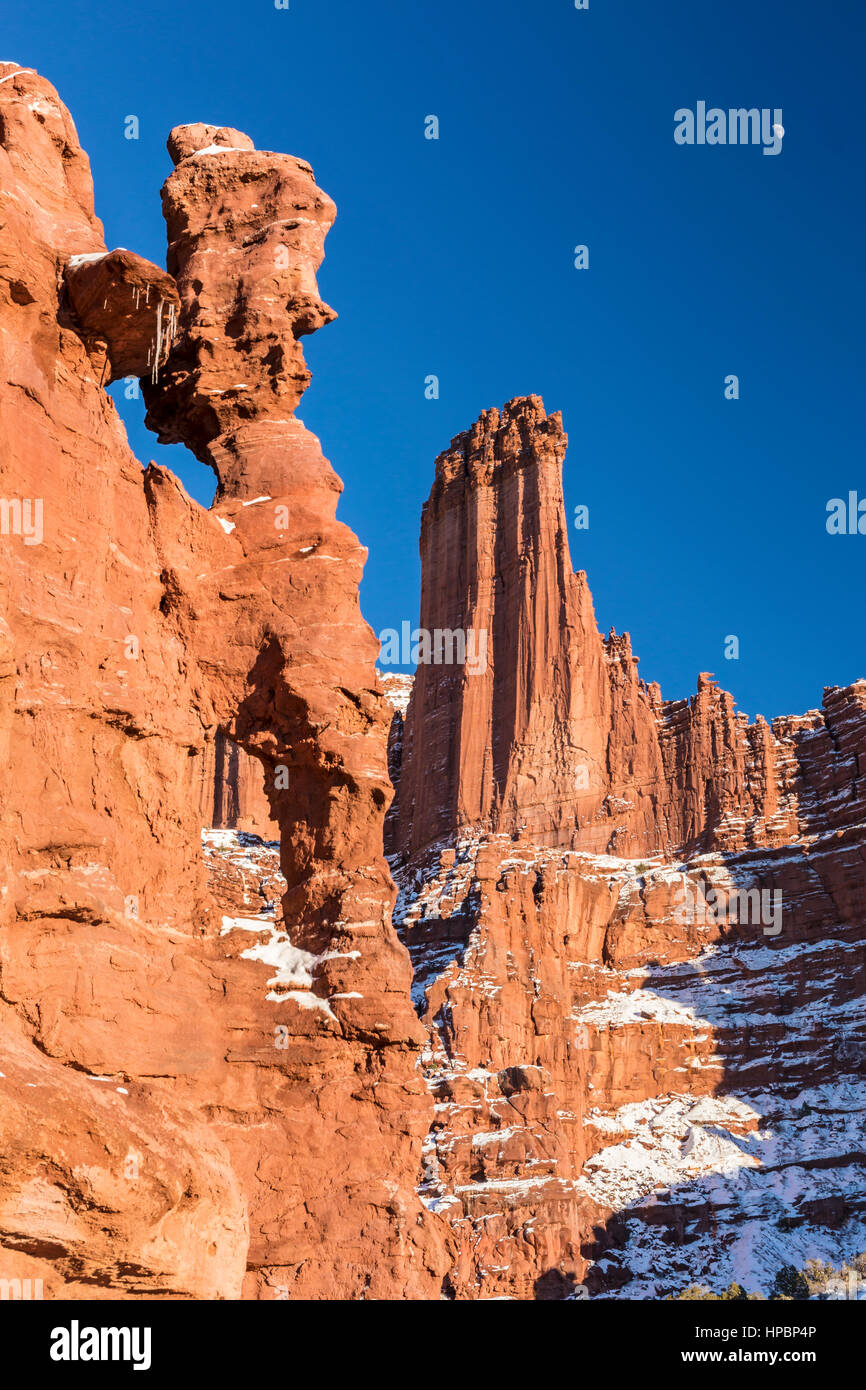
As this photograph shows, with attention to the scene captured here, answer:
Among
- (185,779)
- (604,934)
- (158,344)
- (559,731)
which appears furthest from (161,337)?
(559,731)

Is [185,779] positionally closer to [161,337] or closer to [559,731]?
[161,337]

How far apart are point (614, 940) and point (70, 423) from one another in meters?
92.5

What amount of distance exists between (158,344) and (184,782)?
5280 millimetres

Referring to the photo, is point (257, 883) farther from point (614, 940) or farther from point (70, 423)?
point (70, 423)

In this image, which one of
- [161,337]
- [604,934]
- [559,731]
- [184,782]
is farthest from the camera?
[559,731]

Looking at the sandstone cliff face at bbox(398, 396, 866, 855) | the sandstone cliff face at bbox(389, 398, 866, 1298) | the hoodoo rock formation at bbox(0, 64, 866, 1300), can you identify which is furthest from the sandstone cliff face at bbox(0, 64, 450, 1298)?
the sandstone cliff face at bbox(398, 396, 866, 855)

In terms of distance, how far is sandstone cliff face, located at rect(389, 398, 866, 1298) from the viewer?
269ft

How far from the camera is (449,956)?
316 feet

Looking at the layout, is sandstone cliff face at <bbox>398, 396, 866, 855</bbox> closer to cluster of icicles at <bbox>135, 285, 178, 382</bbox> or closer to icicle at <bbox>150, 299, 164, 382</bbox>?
icicle at <bbox>150, 299, 164, 382</bbox>

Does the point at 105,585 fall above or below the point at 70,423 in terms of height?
below

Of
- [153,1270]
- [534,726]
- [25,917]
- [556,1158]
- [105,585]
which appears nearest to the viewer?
[153,1270]

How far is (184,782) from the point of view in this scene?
1761cm
